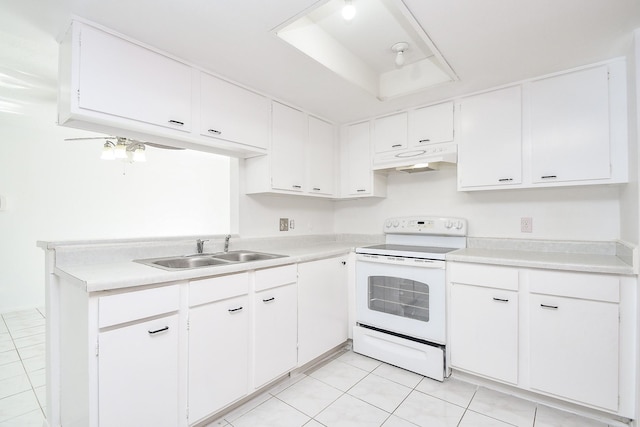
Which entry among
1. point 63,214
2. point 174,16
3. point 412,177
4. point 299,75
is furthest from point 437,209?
point 63,214

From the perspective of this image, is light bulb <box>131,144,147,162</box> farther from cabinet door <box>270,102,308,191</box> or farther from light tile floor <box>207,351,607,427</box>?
light tile floor <box>207,351,607,427</box>

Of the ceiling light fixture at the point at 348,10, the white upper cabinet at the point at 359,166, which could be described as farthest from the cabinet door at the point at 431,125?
the ceiling light fixture at the point at 348,10

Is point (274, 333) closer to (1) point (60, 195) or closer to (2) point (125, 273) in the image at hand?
(2) point (125, 273)

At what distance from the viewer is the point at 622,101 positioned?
183cm

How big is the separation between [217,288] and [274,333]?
57 cm

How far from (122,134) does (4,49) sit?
37.2 inches

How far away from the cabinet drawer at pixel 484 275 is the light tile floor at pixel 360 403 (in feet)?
2.41

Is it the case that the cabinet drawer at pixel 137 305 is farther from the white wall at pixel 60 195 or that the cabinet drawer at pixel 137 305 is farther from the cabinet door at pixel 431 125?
the white wall at pixel 60 195

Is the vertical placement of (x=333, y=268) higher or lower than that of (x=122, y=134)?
lower

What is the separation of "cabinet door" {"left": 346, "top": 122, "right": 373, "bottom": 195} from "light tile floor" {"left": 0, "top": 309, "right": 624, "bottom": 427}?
1.60 metres

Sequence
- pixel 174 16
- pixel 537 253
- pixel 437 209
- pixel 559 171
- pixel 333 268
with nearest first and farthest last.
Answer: pixel 174 16 < pixel 559 171 < pixel 537 253 < pixel 333 268 < pixel 437 209

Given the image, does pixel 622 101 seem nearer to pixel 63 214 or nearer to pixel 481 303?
pixel 481 303

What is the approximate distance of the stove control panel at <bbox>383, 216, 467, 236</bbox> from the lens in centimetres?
258

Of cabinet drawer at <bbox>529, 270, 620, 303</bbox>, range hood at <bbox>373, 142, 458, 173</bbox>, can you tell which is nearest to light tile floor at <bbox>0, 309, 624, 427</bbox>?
cabinet drawer at <bbox>529, 270, 620, 303</bbox>
